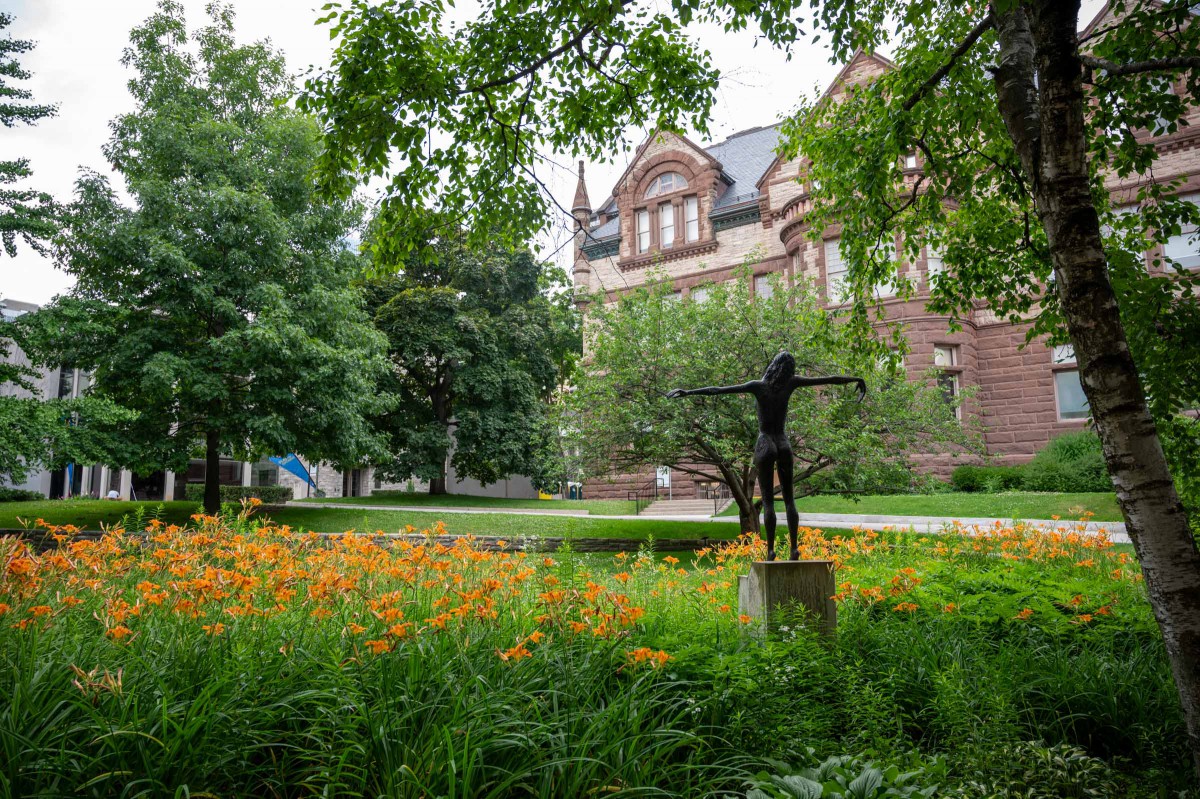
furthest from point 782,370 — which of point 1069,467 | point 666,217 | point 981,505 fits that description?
point 666,217

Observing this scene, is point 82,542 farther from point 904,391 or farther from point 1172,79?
point 904,391

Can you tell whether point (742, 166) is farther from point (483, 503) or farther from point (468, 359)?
point (483, 503)

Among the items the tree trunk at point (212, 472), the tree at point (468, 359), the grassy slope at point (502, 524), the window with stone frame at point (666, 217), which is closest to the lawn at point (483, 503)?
the tree at point (468, 359)

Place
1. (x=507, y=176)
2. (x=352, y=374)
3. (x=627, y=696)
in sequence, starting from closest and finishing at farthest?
(x=627, y=696), (x=507, y=176), (x=352, y=374)

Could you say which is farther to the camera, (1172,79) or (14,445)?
(14,445)

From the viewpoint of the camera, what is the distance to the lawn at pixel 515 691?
2.75 meters

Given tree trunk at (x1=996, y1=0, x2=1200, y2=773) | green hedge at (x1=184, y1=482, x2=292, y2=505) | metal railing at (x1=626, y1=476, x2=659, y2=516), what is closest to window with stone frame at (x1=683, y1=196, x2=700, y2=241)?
metal railing at (x1=626, y1=476, x2=659, y2=516)

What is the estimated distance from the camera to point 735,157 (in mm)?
32906

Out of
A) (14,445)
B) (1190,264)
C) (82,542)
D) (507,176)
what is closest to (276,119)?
(14,445)

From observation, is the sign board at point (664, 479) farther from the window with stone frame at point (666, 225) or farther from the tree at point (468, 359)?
the window with stone frame at point (666, 225)

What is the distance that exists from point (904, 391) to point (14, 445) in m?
18.0

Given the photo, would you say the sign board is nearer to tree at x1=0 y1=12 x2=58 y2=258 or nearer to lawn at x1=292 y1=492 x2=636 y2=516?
lawn at x1=292 y1=492 x2=636 y2=516

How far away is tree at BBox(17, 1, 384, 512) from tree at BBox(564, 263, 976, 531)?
7916 mm

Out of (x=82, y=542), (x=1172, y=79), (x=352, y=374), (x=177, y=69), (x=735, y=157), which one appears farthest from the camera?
(x=735, y=157)
